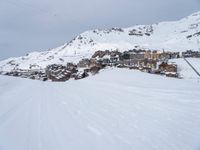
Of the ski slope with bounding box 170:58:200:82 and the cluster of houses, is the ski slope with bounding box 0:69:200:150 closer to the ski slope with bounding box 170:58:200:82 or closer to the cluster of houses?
the ski slope with bounding box 170:58:200:82

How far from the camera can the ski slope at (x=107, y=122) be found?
14.6 feet

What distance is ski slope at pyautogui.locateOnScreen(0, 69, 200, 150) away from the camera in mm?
4457

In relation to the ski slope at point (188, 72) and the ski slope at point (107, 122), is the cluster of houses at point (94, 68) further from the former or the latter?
the ski slope at point (107, 122)

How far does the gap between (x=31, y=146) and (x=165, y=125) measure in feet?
7.03

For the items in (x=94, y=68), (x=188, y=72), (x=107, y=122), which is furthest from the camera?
(x=94, y=68)

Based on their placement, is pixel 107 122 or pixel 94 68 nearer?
pixel 107 122

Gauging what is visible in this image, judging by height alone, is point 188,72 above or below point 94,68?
above

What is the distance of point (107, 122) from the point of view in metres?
5.57

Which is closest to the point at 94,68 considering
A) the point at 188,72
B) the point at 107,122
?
the point at 188,72

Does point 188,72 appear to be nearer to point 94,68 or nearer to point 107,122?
point 94,68

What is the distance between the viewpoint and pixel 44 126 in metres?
5.45

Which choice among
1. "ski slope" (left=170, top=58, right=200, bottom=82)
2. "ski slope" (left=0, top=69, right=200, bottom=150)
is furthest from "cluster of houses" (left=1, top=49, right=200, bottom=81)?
"ski slope" (left=0, top=69, right=200, bottom=150)

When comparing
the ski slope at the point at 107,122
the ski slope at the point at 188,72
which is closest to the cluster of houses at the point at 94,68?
the ski slope at the point at 188,72

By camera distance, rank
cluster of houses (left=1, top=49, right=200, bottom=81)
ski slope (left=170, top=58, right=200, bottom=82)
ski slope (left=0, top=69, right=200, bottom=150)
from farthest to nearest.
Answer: cluster of houses (left=1, top=49, right=200, bottom=81)
ski slope (left=170, top=58, right=200, bottom=82)
ski slope (left=0, top=69, right=200, bottom=150)
